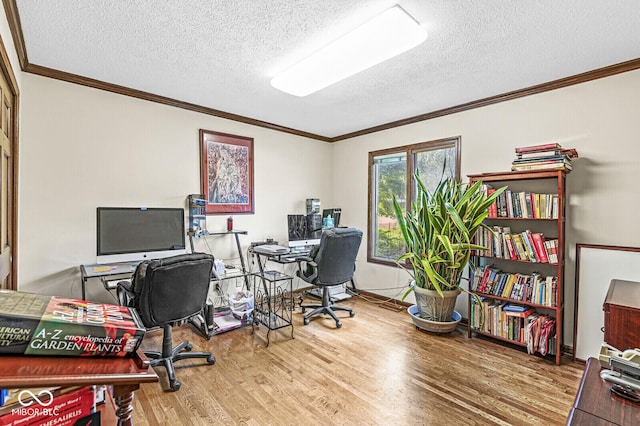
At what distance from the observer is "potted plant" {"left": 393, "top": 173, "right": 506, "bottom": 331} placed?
2.93 m

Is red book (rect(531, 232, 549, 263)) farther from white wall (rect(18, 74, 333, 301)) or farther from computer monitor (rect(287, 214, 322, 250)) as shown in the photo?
white wall (rect(18, 74, 333, 301))

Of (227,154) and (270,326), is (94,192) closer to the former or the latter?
(227,154)

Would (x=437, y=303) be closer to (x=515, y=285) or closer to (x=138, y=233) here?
(x=515, y=285)

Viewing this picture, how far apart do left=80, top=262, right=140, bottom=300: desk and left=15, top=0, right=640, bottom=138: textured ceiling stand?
171 cm

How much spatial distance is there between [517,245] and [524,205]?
371 mm

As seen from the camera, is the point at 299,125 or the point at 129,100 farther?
the point at 299,125

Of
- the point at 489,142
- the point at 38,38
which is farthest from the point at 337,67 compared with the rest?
the point at 38,38

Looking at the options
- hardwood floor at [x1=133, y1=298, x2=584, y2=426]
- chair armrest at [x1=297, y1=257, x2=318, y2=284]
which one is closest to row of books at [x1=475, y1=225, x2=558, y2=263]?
hardwood floor at [x1=133, y1=298, x2=584, y2=426]

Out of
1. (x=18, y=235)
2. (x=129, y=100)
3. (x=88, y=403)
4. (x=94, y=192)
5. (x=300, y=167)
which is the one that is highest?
(x=129, y=100)

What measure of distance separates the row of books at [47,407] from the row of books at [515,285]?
10.4ft

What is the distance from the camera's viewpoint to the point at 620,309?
181 centimetres

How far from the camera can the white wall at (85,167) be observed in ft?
8.70

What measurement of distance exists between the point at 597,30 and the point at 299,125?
315 centimetres

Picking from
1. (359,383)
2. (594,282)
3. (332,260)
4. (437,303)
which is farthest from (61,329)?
(594,282)
